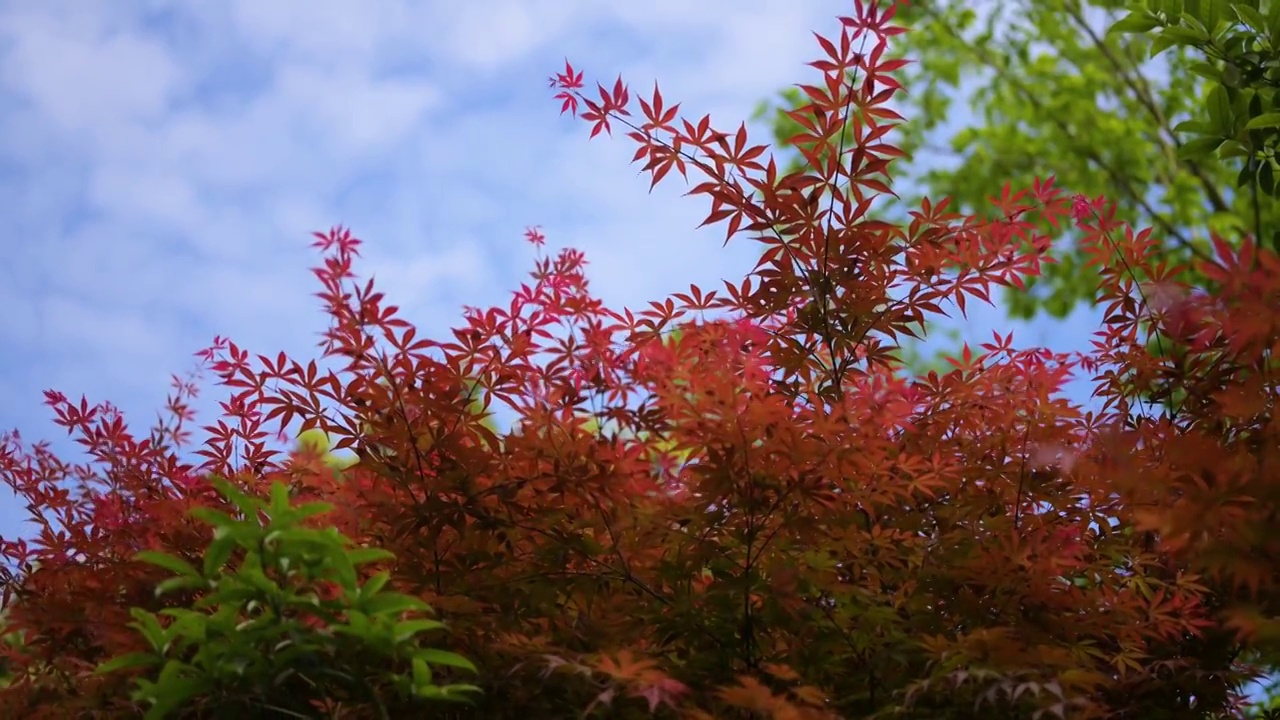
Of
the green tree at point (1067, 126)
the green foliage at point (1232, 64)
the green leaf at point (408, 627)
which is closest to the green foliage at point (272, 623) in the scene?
the green leaf at point (408, 627)

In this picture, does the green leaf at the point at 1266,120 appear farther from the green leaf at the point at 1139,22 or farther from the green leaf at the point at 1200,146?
the green leaf at the point at 1139,22

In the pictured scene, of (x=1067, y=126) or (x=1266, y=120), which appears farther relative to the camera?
(x=1067, y=126)

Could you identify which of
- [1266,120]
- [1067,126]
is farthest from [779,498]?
[1067,126]

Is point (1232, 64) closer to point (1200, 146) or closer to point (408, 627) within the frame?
point (1200, 146)

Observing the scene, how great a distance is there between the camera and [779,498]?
85.2 inches

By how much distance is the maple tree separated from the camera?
2.11m

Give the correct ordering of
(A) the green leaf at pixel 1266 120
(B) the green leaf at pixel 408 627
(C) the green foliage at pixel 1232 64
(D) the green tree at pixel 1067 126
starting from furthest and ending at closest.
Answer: (D) the green tree at pixel 1067 126
(C) the green foliage at pixel 1232 64
(A) the green leaf at pixel 1266 120
(B) the green leaf at pixel 408 627

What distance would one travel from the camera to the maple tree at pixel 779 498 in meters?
2.11

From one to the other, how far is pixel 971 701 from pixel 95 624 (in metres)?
1.82

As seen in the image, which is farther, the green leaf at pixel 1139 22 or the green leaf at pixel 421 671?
the green leaf at pixel 1139 22

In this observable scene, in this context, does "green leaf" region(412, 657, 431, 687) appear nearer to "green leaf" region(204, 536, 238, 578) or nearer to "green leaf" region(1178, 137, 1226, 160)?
"green leaf" region(204, 536, 238, 578)

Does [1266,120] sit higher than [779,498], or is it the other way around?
[1266,120]

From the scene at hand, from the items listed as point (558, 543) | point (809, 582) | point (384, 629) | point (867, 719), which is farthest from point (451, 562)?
point (867, 719)

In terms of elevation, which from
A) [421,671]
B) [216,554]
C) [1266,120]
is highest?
[1266,120]
